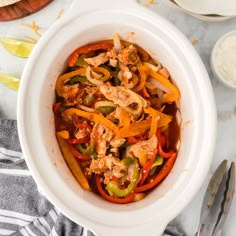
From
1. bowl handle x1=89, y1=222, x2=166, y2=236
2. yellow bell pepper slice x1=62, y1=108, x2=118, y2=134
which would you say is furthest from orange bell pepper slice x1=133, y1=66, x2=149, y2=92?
bowl handle x1=89, y1=222, x2=166, y2=236

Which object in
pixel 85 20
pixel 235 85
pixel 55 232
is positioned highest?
pixel 85 20

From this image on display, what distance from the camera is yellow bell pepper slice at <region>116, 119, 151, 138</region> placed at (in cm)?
116

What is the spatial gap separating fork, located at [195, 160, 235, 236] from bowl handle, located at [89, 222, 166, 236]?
241mm

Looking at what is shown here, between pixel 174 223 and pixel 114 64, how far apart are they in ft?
1.51

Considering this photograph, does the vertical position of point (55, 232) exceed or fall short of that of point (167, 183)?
it falls short

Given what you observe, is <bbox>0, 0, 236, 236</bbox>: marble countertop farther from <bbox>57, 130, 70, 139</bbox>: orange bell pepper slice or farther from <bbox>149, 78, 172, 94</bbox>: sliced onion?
<bbox>57, 130, 70, 139</bbox>: orange bell pepper slice

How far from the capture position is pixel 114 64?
1199 mm

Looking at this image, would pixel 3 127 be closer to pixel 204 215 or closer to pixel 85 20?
pixel 85 20

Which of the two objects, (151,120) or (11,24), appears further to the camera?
(11,24)

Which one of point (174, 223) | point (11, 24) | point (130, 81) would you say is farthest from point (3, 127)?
point (174, 223)

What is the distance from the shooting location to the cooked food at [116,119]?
117 centimetres

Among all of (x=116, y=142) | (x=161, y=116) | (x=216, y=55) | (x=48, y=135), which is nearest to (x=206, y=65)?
(x=216, y=55)

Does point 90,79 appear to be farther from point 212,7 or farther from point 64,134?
point 212,7

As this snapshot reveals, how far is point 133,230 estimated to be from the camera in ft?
3.63
